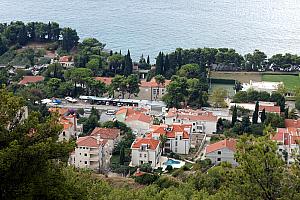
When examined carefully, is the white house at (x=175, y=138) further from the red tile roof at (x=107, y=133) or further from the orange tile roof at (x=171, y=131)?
the red tile roof at (x=107, y=133)

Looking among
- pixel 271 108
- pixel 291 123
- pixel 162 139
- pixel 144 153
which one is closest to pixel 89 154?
pixel 144 153

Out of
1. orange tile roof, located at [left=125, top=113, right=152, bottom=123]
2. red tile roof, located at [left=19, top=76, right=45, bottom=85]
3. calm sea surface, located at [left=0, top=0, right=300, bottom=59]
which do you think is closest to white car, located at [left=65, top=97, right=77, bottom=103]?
red tile roof, located at [left=19, top=76, right=45, bottom=85]

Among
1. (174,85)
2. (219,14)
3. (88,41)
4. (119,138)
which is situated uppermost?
(219,14)

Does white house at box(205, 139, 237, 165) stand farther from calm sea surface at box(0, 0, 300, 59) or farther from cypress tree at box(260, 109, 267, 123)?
→ calm sea surface at box(0, 0, 300, 59)

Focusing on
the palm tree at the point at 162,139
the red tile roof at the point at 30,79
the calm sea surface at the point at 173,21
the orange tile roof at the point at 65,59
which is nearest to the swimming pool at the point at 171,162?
the palm tree at the point at 162,139

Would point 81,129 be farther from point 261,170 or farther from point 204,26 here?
point 204,26

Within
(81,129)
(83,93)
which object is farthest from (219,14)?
(81,129)
